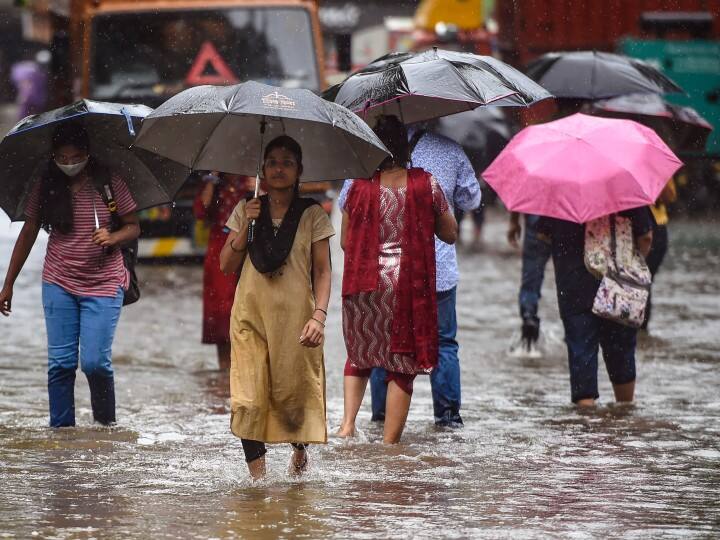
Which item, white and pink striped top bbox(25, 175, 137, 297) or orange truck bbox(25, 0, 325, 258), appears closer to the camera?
white and pink striped top bbox(25, 175, 137, 297)

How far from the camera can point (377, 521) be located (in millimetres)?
6137

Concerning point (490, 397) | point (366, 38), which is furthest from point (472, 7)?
point (490, 397)

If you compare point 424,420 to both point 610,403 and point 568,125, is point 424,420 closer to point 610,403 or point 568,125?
point 610,403

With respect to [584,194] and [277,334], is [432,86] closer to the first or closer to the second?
[584,194]

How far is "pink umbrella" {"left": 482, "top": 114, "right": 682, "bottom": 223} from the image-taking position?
8.67 metres

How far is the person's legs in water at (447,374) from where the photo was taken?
847 centimetres

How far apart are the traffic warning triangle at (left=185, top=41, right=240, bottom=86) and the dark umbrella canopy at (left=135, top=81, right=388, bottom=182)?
31.9 ft

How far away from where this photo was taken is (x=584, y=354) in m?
9.23

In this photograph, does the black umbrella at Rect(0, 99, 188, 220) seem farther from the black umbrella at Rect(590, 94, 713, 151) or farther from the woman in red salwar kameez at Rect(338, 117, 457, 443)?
the black umbrella at Rect(590, 94, 713, 151)

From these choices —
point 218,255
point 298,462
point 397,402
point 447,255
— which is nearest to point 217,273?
point 218,255

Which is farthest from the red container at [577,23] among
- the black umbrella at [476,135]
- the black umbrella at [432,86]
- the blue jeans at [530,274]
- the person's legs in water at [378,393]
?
the person's legs in water at [378,393]

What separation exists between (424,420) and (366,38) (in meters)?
32.2

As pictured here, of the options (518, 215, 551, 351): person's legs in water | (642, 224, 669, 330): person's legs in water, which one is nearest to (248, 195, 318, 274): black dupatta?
(518, 215, 551, 351): person's legs in water

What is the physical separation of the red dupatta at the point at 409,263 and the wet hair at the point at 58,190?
4.83 feet
